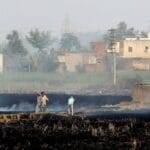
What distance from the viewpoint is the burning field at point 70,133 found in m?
25.4

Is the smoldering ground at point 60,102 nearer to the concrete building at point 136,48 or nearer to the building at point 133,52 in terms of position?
the building at point 133,52

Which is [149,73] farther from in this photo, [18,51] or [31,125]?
[31,125]

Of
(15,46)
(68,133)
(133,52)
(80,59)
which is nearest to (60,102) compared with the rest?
(133,52)

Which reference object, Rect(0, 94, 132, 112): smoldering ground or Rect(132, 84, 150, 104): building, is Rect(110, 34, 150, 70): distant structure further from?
Rect(132, 84, 150, 104): building

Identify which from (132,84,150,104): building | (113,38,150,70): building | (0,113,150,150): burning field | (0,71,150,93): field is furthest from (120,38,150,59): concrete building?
(0,113,150,150): burning field

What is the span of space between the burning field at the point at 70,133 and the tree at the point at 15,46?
104m

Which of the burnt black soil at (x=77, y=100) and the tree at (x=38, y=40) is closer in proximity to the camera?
the burnt black soil at (x=77, y=100)

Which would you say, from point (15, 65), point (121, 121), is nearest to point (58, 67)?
point (15, 65)

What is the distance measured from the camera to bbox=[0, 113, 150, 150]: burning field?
25.4 meters

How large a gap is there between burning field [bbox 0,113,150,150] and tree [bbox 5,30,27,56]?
342 ft

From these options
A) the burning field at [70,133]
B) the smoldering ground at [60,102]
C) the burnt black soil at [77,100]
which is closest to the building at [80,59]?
the burnt black soil at [77,100]

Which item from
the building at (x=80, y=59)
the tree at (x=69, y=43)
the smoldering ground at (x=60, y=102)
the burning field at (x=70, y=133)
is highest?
the tree at (x=69, y=43)

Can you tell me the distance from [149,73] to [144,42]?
18.2 metres

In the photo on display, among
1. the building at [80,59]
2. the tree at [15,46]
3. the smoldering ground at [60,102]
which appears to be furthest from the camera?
the tree at [15,46]
